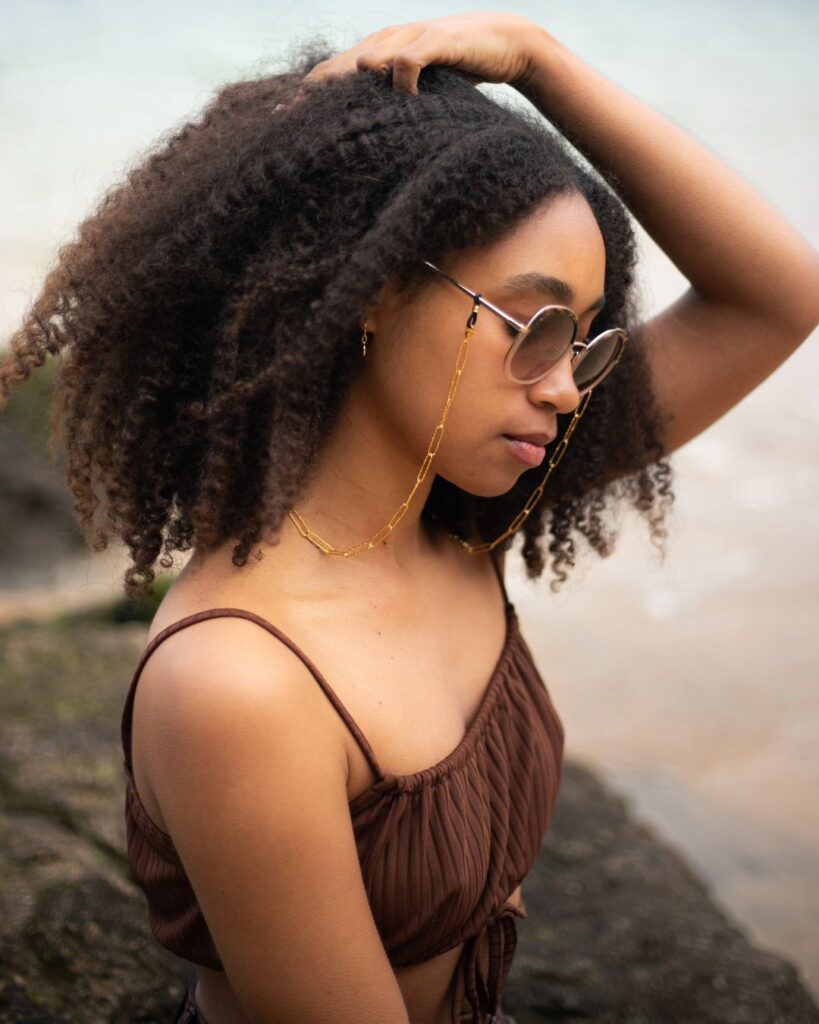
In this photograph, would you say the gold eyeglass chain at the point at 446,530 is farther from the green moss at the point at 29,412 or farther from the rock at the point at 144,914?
the green moss at the point at 29,412

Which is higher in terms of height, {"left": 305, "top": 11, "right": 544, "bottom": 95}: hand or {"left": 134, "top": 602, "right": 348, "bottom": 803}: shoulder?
{"left": 305, "top": 11, "right": 544, "bottom": 95}: hand

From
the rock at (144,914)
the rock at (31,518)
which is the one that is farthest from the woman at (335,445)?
the rock at (31,518)

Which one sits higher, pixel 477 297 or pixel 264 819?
pixel 477 297

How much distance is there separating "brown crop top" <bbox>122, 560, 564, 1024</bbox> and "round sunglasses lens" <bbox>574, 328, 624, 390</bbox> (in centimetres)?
54

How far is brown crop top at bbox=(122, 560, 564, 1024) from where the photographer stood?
1.74 meters

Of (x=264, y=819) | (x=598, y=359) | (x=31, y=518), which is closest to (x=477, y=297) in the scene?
(x=598, y=359)

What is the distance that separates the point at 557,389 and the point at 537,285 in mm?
167

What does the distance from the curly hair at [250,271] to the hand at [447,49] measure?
0.09ft

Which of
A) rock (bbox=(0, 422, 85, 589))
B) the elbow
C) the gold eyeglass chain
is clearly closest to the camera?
the gold eyeglass chain

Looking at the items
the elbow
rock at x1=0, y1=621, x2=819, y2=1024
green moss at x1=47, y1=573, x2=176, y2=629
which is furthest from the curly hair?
green moss at x1=47, y1=573, x2=176, y2=629

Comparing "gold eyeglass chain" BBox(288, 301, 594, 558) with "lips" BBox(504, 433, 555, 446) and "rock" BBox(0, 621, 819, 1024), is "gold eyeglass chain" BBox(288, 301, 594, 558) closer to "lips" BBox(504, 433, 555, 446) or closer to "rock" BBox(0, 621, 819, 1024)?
"lips" BBox(504, 433, 555, 446)

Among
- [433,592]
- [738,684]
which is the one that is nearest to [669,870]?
[433,592]

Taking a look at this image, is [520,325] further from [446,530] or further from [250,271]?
[446,530]

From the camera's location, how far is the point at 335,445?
6.21 feet
